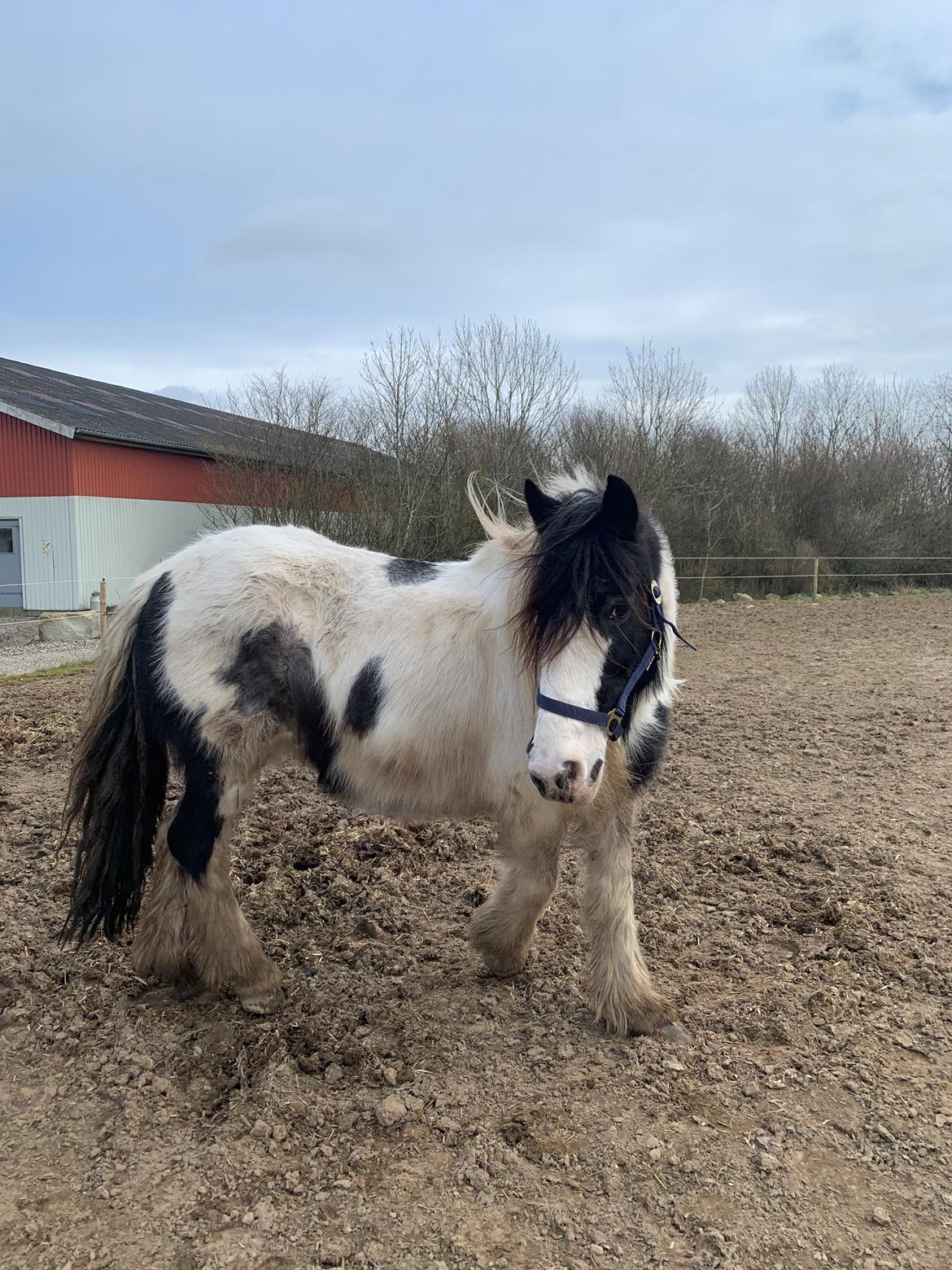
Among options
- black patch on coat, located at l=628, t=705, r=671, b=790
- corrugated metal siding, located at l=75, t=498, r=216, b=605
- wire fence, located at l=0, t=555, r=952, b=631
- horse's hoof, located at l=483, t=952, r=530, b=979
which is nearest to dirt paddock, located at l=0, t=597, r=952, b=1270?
horse's hoof, located at l=483, t=952, r=530, b=979

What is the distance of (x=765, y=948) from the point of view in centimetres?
347

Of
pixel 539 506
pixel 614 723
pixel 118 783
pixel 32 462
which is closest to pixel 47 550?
pixel 32 462

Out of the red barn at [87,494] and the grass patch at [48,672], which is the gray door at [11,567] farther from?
the grass patch at [48,672]

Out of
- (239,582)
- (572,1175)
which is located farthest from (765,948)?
(239,582)

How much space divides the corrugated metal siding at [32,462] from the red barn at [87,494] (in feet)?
0.06

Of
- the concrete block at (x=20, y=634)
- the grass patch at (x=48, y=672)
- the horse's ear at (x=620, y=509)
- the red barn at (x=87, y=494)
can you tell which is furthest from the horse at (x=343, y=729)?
the red barn at (x=87, y=494)

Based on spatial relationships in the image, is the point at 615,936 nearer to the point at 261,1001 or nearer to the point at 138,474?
the point at 261,1001

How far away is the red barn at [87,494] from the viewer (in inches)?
654

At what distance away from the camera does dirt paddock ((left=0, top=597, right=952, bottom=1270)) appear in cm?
204

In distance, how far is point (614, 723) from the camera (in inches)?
98.9

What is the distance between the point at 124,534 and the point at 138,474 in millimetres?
1400

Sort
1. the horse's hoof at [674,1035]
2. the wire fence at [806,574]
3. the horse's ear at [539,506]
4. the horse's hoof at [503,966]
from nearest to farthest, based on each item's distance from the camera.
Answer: the horse's ear at [539,506], the horse's hoof at [674,1035], the horse's hoof at [503,966], the wire fence at [806,574]

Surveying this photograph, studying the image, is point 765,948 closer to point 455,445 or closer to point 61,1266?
point 61,1266

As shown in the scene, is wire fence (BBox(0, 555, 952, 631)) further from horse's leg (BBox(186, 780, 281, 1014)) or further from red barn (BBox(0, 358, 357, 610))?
horse's leg (BBox(186, 780, 281, 1014))
